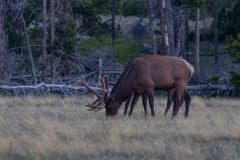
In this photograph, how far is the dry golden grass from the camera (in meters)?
12.6

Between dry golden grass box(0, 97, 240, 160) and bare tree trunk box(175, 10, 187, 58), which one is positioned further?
bare tree trunk box(175, 10, 187, 58)

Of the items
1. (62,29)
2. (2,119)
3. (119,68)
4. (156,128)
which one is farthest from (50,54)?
(156,128)

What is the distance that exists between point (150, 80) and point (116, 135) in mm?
4372

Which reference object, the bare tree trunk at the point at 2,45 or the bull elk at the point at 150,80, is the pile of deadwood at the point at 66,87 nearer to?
the bare tree trunk at the point at 2,45

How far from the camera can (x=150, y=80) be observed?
1866cm

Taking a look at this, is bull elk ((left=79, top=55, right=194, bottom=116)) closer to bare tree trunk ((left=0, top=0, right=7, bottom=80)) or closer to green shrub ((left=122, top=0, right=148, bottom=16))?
bare tree trunk ((left=0, top=0, right=7, bottom=80))

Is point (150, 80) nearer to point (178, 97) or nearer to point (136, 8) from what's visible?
point (178, 97)

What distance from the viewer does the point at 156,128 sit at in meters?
15.6

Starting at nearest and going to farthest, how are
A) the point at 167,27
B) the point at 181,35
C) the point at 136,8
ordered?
1. the point at 167,27
2. the point at 181,35
3. the point at 136,8

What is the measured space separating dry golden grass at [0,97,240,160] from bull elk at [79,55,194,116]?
429 millimetres

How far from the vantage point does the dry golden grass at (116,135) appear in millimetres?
12617

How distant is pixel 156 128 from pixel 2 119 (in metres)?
3.98

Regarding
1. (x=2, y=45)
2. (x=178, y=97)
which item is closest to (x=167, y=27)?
(x=2, y=45)

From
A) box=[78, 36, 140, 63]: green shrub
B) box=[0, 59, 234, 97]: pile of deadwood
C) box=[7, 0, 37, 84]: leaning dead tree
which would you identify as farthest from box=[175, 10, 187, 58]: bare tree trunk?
box=[7, 0, 37, 84]: leaning dead tree
